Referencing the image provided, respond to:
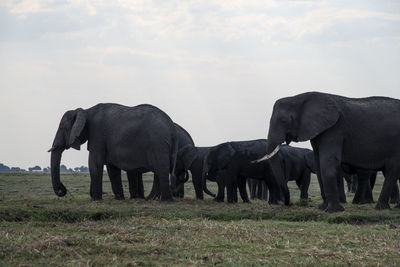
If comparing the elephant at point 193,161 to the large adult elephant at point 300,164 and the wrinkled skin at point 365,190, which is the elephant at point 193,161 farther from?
the wrinkled skin at point 365,190

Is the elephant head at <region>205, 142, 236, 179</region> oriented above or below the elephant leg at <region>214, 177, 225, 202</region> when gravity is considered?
above

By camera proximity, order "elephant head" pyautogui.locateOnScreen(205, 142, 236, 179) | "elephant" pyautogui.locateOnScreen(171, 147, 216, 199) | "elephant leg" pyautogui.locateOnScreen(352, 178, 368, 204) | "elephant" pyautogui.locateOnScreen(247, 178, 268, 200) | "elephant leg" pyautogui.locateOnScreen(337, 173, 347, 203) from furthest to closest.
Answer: "elephant" pyautogui.locateOnScreen(247, 178, 268, 200) < "elephant" pyautogui.locateOnScreen(171, 147, 216, 199) < "elephant leg" pyautogui.locateOnScreen(337, 173, 347, 203) < "elephant head" pyautogui.locateOnScreen(205, 142, 236, 179) < "elephant leg" pyautogui.locateOnScreen(352, 178, 368, 204)

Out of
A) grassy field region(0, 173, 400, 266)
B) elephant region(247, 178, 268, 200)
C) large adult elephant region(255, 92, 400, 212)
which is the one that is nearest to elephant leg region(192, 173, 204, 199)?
elephant region(247, 178, 268, 200)

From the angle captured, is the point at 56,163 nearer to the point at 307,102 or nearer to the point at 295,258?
the point at 307,102

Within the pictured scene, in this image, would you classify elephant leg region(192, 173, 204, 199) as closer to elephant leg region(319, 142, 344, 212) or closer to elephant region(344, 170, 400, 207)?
elephant region(344, 170, 400, 207)

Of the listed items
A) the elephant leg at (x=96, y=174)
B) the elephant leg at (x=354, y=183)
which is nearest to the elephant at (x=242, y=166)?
the elephant leg at (x=96, y=174)

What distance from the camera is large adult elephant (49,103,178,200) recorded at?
18.9 metres

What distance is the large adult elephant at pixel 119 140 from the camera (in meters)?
18.9

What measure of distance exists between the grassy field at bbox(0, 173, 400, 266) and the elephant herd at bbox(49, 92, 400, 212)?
1.27 metres

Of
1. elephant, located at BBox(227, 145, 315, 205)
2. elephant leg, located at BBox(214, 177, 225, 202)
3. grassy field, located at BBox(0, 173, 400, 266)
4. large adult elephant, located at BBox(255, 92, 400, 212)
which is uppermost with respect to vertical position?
large adult elephant, located at BBox(255, 92, 400, 212)

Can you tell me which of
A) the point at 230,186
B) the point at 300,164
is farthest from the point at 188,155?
the point at 300,164

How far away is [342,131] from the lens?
17188 millimetres

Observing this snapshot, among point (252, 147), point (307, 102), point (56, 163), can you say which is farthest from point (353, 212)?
point (56, 163)

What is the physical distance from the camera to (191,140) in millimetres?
23922
